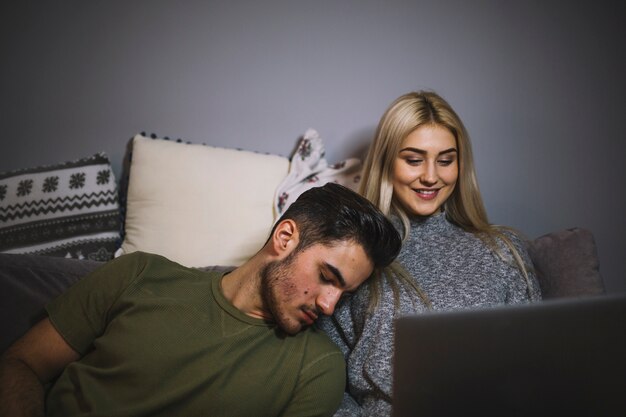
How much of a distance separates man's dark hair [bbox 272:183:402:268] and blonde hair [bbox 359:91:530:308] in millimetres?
238

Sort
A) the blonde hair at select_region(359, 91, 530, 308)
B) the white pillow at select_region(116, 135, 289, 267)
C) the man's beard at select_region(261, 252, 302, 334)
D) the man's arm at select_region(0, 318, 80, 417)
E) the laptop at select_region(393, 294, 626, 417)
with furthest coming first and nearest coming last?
the white pillow at select_region(116, 135, 289, 267), the blonde hair at select_region(359, 91, 530, 308), the man's beard at select_region(261, 252, 302, 334), the man's arm at select_region(0, 318, 80, 417), the laptop at select_region(393, 294, 626, 417)

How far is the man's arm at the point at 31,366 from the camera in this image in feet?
3.16

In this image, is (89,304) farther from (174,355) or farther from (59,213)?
(59,213)

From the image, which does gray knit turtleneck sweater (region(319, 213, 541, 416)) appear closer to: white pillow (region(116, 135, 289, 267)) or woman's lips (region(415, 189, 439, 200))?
woman's lips (region(415, 189, 439, 200))

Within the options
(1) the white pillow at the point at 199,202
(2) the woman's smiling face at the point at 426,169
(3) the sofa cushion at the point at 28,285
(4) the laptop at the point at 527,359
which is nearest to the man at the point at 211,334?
Result: (3) the sofa cushion at the point at 28,285

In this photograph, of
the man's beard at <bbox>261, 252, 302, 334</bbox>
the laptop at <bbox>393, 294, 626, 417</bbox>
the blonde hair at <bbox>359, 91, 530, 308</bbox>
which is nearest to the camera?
the laptop at <bbox>393, 294, 626, 417</bbox>

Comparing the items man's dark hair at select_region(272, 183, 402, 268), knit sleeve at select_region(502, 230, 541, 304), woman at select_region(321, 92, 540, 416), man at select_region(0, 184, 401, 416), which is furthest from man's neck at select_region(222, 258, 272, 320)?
knit sleeve at select_region(502, 230, 541, 304)

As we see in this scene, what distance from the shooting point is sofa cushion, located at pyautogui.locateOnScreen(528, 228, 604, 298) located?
4.01 ft

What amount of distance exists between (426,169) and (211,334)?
2.22 feet

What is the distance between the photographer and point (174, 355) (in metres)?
1.02

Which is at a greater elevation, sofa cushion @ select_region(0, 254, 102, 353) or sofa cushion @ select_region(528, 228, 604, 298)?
sofa cushion @ select_region(528, 228, 604, 298)

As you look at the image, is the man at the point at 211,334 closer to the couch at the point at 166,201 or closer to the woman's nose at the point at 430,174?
the woman's nose at the point at 430,174

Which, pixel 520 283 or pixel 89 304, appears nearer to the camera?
pixel 89 304

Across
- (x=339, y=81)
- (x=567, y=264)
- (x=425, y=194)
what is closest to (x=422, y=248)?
(x=425, y=194)
